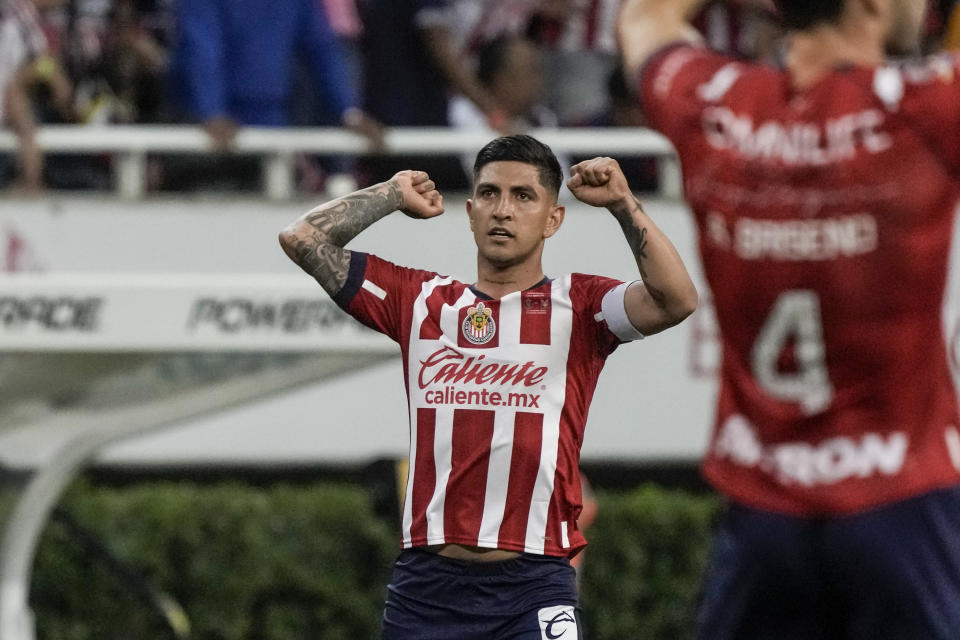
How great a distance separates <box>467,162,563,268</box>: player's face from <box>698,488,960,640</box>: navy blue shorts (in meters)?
1.65

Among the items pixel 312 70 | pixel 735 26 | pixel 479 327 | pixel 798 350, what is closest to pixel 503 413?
pixel 479 327

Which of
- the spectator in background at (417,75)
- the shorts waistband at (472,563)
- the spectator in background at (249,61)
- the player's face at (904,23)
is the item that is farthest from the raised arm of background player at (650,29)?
the spectator in background at (417,75)

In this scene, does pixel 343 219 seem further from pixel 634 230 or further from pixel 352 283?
pixel 634 230

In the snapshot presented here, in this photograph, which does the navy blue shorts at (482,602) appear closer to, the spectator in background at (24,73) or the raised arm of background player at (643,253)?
the raised arm of background player at (643,253)

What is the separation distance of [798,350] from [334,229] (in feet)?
6.53

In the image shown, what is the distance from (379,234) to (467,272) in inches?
22.3

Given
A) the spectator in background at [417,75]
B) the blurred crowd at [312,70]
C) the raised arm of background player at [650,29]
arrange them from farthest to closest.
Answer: the spectator in background at [417,75]
the blurred crowd at [312,70]
the raised arm of background player at [650,29]

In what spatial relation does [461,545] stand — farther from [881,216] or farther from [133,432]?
[133,432]

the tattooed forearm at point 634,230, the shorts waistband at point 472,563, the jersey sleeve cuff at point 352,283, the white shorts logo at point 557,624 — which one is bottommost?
the white shorts logo at point 557,624

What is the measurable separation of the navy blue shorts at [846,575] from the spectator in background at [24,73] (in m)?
6.83

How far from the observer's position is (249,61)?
969 centimetres

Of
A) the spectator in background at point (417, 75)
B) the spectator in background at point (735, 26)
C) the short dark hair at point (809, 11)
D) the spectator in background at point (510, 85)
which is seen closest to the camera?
the short dark hair at point (809, 11)

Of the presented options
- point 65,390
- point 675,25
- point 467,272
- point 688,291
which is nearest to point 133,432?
point 65,390

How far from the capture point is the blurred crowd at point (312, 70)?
31.5 ft
